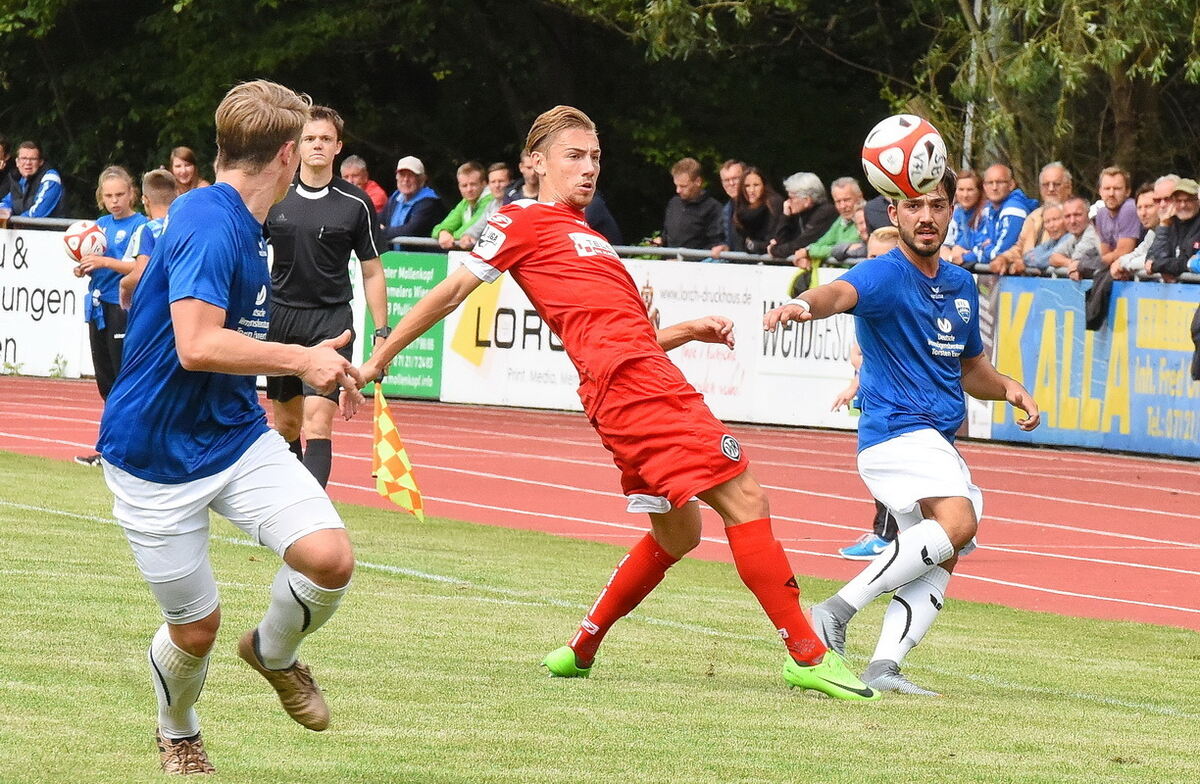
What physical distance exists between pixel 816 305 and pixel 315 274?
4.95m

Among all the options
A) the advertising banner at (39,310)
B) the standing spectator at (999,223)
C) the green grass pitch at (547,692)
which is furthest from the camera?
the advertising banner at (39,310)

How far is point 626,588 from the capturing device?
7.43m

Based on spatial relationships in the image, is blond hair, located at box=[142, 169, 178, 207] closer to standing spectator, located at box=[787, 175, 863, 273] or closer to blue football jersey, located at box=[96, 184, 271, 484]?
standing spectator, located at box=[787, 175, 863, 273]

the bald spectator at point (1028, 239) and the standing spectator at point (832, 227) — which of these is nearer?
the bald spectator at point (1028, 239)

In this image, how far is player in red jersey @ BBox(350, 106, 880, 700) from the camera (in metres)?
6.99

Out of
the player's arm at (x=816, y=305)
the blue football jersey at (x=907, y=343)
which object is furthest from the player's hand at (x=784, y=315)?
the blue football jersey at (x=907, y=343)

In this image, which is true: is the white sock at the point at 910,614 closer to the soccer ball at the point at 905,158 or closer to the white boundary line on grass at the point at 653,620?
the white boundary line on grass at the point at 653,620

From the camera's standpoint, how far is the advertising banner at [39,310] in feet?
77.0

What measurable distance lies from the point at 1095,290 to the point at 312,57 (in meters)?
15.3

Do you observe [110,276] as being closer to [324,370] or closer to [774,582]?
[774,582]

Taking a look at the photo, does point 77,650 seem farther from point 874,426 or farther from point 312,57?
point 312,57

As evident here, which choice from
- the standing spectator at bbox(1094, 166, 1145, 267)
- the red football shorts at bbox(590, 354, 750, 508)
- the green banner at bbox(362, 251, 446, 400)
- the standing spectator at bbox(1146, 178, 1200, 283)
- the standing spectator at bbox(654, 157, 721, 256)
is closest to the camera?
the red football shorts at bbox(590, 354, 750, 508)

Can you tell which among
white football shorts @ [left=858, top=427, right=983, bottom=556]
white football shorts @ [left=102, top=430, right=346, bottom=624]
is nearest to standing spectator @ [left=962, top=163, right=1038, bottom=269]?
white football shorts @ [left=858, top=427, right=983, bottom=556]

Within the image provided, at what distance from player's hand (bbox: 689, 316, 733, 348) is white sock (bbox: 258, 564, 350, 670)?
2.10m
